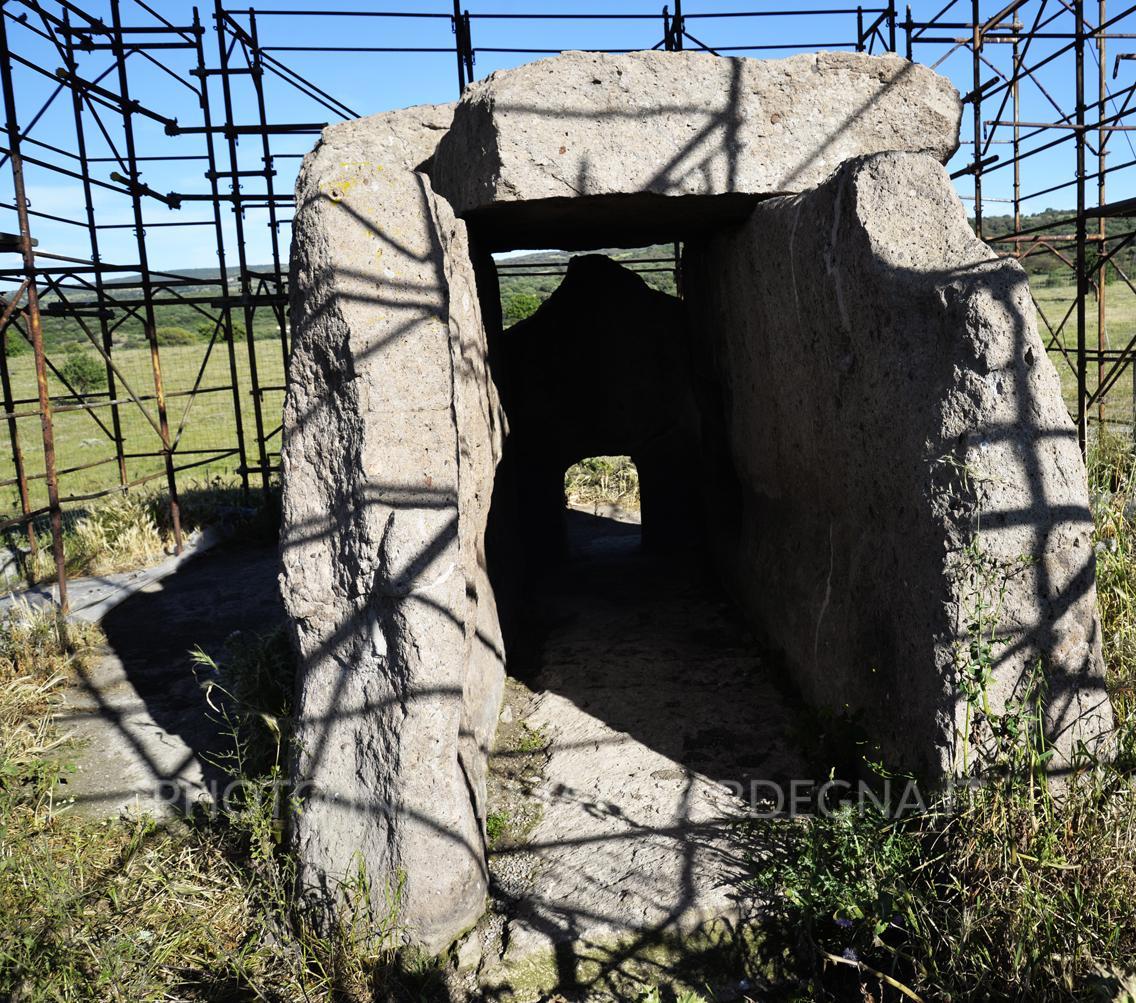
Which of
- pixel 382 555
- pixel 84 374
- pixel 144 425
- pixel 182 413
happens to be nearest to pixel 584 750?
pixel 382 555

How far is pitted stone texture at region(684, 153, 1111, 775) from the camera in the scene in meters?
3.24

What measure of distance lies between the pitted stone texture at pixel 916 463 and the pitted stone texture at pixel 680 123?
0.35 metres

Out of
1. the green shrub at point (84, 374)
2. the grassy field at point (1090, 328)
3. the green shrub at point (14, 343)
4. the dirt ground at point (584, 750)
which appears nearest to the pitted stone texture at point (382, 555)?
the dirt ground at point (584, 750)

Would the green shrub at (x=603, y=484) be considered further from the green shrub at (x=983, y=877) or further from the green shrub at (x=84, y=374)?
the green shrub at (x=84, y=374)

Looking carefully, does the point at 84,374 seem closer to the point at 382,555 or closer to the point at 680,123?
the point at 680,123

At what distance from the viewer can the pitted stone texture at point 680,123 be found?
174 inches

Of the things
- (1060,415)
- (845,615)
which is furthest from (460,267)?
(1060,415)

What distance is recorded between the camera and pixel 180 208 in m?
9.06

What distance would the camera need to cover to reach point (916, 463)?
11.4ft

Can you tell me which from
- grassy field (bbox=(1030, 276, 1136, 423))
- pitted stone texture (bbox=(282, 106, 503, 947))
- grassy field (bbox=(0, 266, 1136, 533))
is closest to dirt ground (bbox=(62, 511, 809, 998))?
pitted stone texture (bbox=(282, 106, 503, 947))

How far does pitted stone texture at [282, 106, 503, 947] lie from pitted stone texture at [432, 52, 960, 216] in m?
0.51

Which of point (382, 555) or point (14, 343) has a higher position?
point (14, 343)

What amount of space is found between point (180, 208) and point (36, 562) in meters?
3.70

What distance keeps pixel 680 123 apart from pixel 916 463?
2087 millimetres
